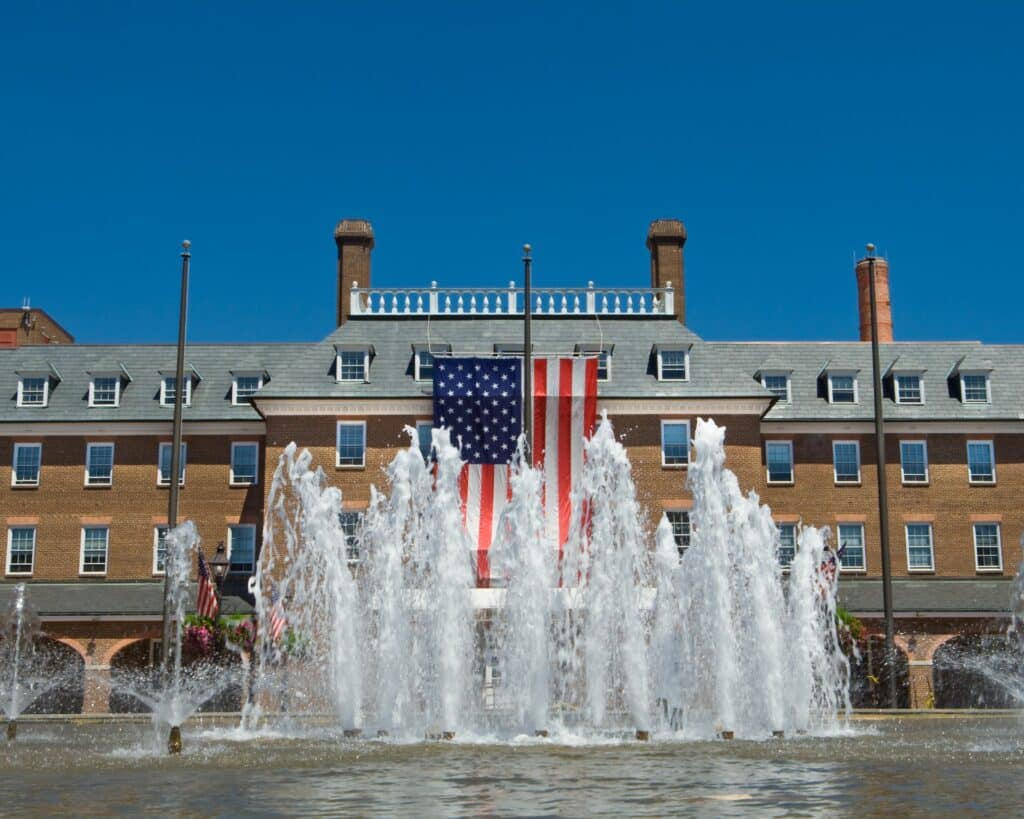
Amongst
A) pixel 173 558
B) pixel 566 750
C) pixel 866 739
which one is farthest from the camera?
pixel 173 558

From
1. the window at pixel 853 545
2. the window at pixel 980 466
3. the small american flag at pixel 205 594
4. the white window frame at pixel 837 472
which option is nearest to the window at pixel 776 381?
the white window frame at pixel 837 472

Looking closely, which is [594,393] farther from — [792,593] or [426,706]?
[426,706]

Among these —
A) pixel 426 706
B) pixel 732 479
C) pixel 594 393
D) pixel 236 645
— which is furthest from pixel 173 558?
pixel 732 479

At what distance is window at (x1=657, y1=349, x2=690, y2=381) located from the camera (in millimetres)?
44094

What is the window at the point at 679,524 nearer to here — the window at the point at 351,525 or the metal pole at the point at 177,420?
the window at the point at 351,525

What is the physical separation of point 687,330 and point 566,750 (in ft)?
90.5

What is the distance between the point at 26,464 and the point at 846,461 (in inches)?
1100

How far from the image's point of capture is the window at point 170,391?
4581cm

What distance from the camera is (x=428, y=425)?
43281mm

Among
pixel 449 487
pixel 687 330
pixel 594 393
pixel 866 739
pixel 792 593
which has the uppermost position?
pixel 687 330

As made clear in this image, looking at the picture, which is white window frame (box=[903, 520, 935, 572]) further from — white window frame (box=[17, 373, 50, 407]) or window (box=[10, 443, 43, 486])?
white window frame (box=[17, 373, 50, 407])

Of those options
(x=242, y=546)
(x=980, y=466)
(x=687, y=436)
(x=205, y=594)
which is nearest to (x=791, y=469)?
(x=687, y=436)

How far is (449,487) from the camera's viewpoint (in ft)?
78.5

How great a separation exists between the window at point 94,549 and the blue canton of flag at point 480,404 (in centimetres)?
1262
